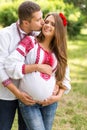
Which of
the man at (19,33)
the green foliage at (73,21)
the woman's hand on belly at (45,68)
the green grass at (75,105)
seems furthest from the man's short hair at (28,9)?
the green foliage at (73,21)

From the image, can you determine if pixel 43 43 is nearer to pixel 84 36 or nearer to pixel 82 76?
Result: pixel 82 76

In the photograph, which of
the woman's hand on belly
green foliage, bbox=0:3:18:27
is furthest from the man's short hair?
green foliage, bbox=0:3:18:27

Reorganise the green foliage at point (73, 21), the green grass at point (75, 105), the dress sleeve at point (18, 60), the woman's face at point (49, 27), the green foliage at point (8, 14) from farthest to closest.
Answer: the green foliage at point (73, 21), the green foliage at point (8, 14), the green grass at point (75, 105), the woman's face at point (49, 27), the dress sleeve at point (18, 60)

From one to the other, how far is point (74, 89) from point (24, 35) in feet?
13.4

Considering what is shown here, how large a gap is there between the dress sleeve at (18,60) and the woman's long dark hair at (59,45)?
0.17 metres

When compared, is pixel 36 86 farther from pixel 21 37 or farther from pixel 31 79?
pixel 21 37

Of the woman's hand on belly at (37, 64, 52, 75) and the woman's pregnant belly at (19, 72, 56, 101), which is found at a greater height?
the woman's hand on belly at (37, 64, 52, 75)

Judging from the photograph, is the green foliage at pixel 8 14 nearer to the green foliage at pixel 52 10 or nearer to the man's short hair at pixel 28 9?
the green foliage at pixel 52 10

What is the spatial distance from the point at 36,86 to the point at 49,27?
49 cm

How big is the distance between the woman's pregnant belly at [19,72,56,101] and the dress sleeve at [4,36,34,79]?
0.07 m

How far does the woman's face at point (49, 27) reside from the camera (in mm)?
3277

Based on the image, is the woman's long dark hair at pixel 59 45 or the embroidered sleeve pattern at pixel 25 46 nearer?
the embroidered sleeve pattern at pixel 25 46

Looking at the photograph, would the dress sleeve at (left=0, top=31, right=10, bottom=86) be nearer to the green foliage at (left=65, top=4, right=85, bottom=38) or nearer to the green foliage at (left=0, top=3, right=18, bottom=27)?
the green foliage at (left=0, top=3, right=18, bottom=27)

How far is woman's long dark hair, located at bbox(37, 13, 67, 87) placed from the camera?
3299 mm
